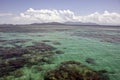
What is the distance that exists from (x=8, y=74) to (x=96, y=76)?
44.4ft

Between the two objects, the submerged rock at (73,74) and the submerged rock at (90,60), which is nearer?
the submerged rock at (73,74)

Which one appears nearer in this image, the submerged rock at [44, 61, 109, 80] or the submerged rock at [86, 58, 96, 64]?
the submerged rock at [44, 61, 109, 80]

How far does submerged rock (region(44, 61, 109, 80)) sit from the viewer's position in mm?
27516

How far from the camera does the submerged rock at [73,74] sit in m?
27.5

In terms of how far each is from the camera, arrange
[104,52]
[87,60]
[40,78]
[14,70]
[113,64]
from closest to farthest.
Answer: [40,78]
[14,70]
[113,64]
[87,60]
[104,52]

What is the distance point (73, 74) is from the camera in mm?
28297

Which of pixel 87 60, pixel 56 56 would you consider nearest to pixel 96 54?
pixel 87 60

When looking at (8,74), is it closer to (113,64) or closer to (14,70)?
(14,70)

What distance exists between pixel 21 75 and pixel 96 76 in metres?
11.4

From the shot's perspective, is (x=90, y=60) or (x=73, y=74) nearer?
(x=73, y=74)

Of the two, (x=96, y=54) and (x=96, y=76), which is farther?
(x=96, y=54)

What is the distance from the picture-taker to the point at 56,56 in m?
39.0

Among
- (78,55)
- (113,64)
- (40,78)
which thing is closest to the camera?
(40,78)

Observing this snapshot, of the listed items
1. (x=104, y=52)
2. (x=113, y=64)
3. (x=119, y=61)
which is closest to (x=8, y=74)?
(x=113, y=64)
